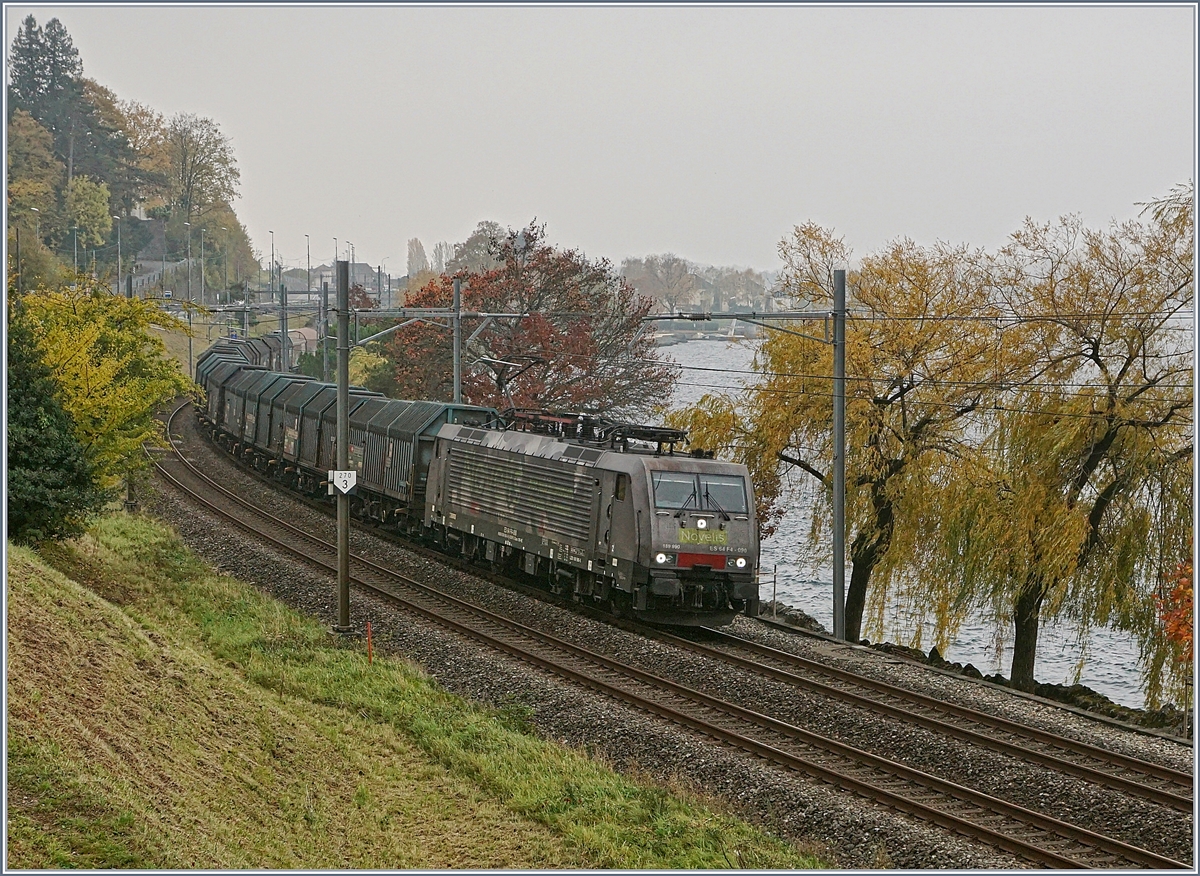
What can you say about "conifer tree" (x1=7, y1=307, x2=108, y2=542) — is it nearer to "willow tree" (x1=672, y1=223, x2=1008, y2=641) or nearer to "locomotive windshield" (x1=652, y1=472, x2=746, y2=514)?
"locomotive windshield" (x1=652, y1=472, x2=746, y2=514)

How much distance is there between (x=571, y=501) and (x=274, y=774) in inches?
426

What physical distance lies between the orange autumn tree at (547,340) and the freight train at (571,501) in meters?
11.1

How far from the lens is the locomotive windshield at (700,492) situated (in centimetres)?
2153

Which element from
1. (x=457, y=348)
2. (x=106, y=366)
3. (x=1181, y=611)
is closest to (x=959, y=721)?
(x=1181, y=611)

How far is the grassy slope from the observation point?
10.7m

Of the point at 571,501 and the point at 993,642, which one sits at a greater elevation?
the point at 571,501

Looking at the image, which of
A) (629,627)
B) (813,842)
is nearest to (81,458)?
(629,627)

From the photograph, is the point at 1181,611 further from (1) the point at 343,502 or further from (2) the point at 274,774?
(1) the point at 343,502

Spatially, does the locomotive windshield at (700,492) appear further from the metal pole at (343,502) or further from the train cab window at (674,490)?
the metal pole at (343,502)

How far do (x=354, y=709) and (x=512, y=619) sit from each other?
246 inches

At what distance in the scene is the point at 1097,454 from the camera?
23969 mm

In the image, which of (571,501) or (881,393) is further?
(881,393)

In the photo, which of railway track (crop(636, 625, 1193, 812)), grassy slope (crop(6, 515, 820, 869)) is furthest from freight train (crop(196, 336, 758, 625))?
grassy slope (crop(6, 515, 820, 869))

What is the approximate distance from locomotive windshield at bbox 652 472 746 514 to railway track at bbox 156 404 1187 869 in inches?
121
